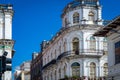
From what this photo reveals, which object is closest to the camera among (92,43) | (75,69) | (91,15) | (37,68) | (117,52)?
(117,52)

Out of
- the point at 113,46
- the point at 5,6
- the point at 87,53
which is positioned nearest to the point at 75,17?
the point at 87,53

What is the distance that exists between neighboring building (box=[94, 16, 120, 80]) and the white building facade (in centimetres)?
1782

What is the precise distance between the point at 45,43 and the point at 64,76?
683 inches

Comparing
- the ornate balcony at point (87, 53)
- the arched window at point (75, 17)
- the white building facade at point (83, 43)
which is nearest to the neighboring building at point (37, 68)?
the white building facade at point (83, 43)

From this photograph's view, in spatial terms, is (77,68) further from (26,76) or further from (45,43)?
(26,76)

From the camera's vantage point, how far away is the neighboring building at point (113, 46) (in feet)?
91.9

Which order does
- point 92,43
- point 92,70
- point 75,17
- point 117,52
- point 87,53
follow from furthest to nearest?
point 75,17 → point 92,43 → point 92,70 → point 87,53 → point 117,52

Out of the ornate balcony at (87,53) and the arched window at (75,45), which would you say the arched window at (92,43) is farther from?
the arched window at (75,45)

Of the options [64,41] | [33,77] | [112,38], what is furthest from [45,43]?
[112,38]

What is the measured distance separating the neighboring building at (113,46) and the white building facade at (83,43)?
1782cm

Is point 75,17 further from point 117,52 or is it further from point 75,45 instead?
point 117,52

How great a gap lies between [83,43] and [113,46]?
19394 millimetres

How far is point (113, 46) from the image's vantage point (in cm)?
2945

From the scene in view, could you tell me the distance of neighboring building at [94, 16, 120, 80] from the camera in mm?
28000
